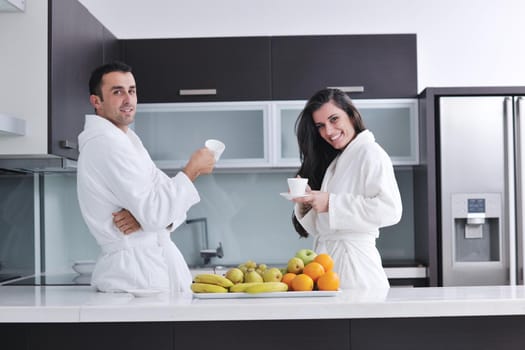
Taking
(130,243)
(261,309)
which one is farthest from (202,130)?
(261,309)

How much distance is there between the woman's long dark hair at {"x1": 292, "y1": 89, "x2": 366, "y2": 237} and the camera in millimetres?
3156

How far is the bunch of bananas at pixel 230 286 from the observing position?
2.32m

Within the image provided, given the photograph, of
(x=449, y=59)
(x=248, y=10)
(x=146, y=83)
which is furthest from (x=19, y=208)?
(x=449, y=59)

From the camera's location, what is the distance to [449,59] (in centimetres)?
468

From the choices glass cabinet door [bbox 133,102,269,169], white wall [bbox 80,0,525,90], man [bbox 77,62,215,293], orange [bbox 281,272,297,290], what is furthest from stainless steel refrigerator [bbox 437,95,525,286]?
orange [bbox 281,272,297,290]

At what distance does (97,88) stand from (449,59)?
2449 millimetres

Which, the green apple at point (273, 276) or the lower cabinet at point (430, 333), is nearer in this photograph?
the lower cabinet at point (430, 333)

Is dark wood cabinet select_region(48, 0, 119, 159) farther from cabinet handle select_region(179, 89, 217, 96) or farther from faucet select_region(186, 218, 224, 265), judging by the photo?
faucet select_region(186, 218, 224, 265)

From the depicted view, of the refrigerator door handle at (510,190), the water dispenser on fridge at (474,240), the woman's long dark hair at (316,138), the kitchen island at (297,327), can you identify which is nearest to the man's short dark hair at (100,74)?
the woman's long dark hair at (316,138)

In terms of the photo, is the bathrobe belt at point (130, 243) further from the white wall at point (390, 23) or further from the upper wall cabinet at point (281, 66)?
the white wall at point (390, 23)

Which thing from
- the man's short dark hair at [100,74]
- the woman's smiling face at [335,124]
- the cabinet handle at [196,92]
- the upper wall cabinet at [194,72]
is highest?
the upper wall cabinet at [194,72]

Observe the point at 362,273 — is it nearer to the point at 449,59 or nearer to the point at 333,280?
the point at 333,280

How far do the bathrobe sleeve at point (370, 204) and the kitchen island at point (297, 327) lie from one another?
52 cm

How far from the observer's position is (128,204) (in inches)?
103
